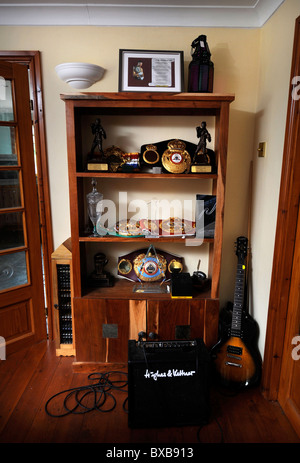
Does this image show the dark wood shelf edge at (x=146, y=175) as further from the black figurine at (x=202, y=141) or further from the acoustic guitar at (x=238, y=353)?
the acoustic guitar at (x=238, y=353)

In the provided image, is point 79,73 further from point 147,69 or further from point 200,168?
point 200,168

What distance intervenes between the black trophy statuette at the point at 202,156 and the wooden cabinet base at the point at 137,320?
883 mm

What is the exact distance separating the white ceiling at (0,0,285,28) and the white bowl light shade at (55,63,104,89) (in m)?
0.33

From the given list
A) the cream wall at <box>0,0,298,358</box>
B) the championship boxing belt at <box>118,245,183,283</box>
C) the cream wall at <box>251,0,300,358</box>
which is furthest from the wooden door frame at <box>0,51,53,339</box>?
the cream wall at <box>251,0,300,358</box>

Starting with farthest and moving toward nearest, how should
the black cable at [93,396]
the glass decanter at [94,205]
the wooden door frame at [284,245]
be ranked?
the glass decanter at [94,205] < the black cable at [93,396] < the wooden door frame at [284,245]

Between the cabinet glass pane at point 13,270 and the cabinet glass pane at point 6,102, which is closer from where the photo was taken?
the cabinet glass pane at point 6,102

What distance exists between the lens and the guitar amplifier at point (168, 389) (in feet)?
5.52

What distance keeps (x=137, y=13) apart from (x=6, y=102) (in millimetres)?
1085

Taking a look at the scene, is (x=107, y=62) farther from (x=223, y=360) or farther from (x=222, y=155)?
(x=223, y=360)

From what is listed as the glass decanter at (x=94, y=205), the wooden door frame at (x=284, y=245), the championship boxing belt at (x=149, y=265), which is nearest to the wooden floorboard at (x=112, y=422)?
the wooden door frame at (x=284, y=245)

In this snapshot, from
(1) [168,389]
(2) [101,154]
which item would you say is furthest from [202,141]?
(1) [168,389]

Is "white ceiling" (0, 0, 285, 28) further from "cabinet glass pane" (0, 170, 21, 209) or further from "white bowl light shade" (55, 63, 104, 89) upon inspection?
"cabinet glass pane" (0, 170, 21, 209)

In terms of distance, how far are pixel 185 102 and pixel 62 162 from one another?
1.01 m

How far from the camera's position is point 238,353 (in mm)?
1959
